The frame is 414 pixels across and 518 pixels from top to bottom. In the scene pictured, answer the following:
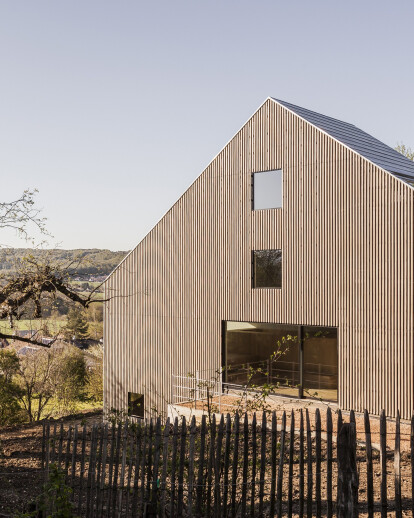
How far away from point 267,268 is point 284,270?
1.96 feet

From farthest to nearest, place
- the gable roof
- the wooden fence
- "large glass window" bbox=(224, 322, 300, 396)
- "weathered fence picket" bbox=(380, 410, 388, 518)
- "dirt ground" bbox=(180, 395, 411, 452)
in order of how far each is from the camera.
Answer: "large glass window" bbox=(224, 322, 300, 396), the gable roof, "dirt ground" bbox=(180, 395, 411, 452), the wooden fence, "weathered fence picket" bbox=(380, 410, 388, 518)

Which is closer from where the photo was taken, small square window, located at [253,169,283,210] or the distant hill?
the distant hill

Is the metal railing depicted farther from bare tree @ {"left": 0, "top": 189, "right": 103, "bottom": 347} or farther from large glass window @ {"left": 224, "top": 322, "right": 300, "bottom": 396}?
bare tree @ {"left": 0, "top": 189, "right": 103, "bottom": 347}

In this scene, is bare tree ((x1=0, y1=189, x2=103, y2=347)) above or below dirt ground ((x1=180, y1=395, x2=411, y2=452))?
above

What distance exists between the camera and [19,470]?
421 inches

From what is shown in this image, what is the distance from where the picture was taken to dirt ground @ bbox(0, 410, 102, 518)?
8258mm

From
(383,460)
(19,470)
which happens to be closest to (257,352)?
(19,470)

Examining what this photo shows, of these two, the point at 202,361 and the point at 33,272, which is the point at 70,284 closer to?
the point at 33,272

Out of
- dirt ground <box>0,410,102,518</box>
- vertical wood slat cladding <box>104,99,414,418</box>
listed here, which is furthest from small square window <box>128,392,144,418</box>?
dirt ground <box>0,410,102,518</box>

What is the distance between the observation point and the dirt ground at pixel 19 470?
325 inches

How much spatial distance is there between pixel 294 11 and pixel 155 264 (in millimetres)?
9160

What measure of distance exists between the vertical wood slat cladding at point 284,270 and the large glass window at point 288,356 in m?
0.39

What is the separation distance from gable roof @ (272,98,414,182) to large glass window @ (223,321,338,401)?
453 centimetres

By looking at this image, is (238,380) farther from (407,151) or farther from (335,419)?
(407,151)
